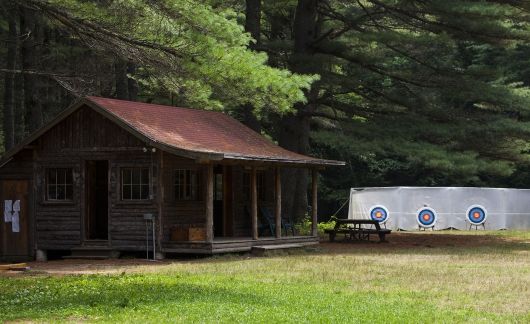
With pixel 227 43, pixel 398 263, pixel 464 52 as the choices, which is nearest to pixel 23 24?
pixel 227 43

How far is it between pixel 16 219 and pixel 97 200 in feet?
7.30

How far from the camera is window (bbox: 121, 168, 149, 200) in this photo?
23656mm

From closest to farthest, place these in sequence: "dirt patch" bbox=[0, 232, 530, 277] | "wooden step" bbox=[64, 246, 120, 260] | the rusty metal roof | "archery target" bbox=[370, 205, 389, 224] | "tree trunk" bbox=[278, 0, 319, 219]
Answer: "dirt patch" bbox=[0, 232, 530, 277] < the rusty metal roof < "wooden step" bbox=[64, 246, 120, 260] < "tree trunk" bbox=[278, 0, 319, 219] < "archery target" bbox=[370, 205, 389, 224]

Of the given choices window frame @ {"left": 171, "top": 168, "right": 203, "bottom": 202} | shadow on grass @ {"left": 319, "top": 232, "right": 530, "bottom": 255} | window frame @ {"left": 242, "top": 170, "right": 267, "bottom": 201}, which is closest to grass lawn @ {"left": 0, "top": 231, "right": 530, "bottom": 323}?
shadow on grass @ {"left": 319, "top": 232, "right": 530, "bottom": 255}

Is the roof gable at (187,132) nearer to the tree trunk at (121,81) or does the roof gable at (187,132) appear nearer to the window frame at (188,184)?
the window frame at (188,184)

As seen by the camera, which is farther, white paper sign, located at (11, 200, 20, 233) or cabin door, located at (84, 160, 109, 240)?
white paper sign, located at (11, 200, 20, 233)

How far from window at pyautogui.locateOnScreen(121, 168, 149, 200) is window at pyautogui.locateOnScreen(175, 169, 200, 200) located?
961 millimetres

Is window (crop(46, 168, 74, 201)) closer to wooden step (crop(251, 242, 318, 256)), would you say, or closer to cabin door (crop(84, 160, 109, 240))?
cabin door (crop(84, 160, 109, 240))

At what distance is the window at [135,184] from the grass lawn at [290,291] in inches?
99.6

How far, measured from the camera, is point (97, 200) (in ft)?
83.9

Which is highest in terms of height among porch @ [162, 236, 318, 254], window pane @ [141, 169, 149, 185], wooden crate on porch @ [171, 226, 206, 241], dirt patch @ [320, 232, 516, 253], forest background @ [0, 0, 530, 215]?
forest background @ [0, 0, 530, 215]

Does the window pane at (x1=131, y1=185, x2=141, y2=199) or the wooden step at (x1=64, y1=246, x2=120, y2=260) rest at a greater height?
the window pane at (x1=131, y1=185, x2=141, y2=199)

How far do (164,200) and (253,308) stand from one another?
10.7m

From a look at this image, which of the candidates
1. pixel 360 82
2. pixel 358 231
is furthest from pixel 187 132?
pixel 360 82
